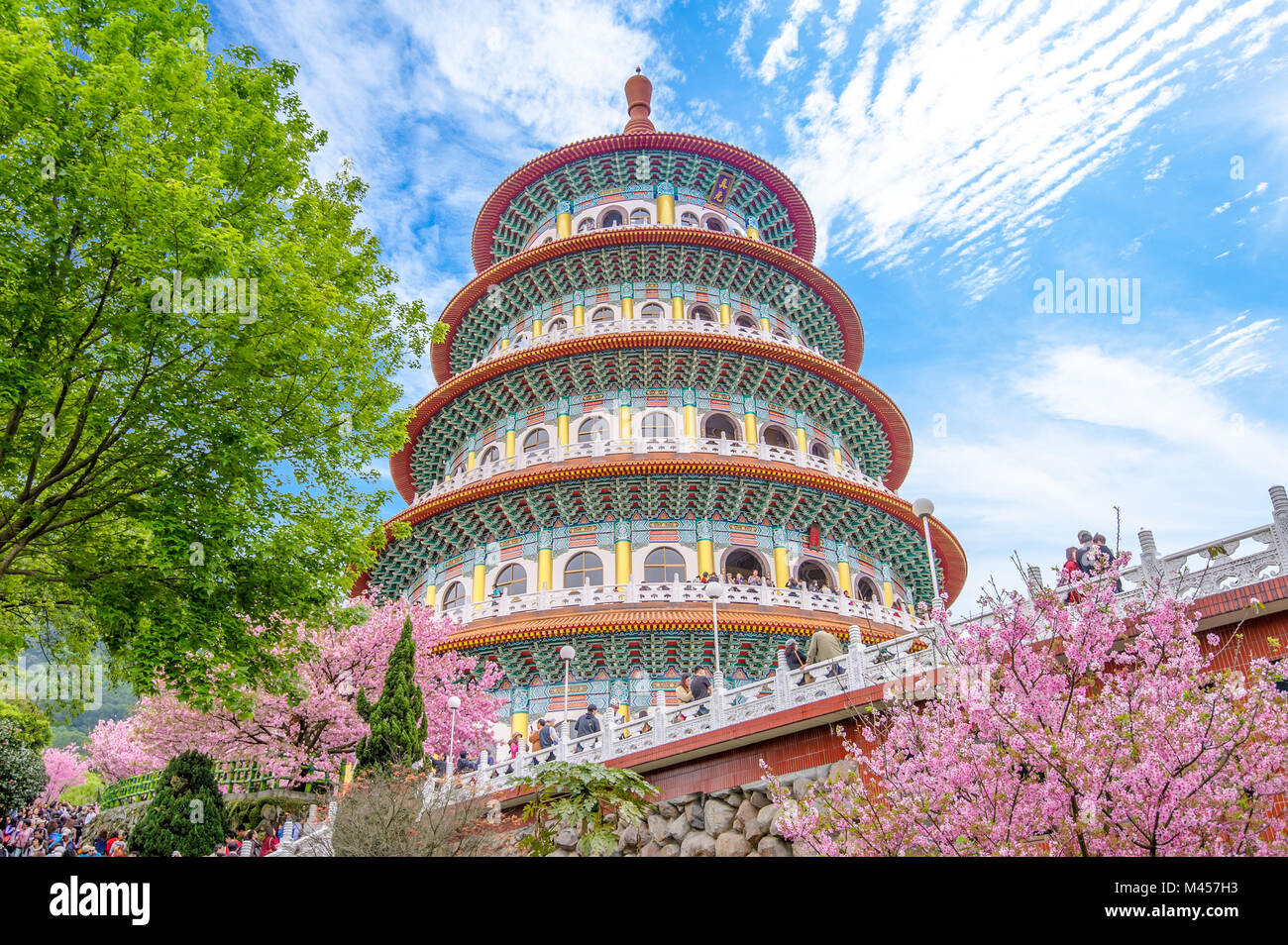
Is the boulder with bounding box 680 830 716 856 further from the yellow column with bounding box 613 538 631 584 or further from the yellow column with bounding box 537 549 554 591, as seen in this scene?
the yellow column with bounding box 537 549 554 591

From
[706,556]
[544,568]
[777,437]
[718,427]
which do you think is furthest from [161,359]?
[777,437]

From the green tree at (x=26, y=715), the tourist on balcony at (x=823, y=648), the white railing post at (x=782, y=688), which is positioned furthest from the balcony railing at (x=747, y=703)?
the green tree at (x=26, y=715)

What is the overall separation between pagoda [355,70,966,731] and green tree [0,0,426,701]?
408 inches

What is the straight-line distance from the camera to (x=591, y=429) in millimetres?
26016

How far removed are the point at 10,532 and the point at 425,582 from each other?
17.7 m

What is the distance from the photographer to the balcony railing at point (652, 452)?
23.8 m

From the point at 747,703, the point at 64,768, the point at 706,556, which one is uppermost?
the point at 706,556

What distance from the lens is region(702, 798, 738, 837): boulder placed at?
37.1 feet

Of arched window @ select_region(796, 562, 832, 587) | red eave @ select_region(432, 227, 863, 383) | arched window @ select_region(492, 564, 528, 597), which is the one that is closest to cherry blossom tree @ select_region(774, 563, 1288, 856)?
arched window @ select_region(796, 562, 832, 587)

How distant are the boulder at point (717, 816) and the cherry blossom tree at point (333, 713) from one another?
918 cm

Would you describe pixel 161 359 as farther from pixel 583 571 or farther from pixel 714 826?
pixel 583 571

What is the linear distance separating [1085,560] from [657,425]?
55.0 ft
